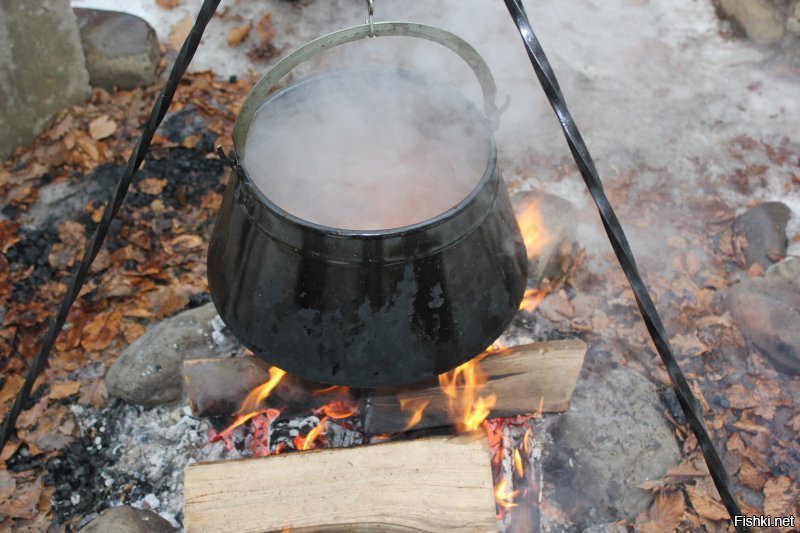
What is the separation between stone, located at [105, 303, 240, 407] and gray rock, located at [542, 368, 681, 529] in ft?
4.90

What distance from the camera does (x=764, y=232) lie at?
3.75 metres

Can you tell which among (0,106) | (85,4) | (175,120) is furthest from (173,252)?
(85,4)

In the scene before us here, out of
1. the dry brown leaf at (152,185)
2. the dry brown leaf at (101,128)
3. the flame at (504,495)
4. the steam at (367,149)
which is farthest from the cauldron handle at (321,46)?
the dry brown leaf at (101,128)

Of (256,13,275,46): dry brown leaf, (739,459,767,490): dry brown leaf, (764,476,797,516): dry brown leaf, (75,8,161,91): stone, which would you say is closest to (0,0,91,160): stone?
(75,8,161,91): stone

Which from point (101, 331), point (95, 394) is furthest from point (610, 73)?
point (95, 394)

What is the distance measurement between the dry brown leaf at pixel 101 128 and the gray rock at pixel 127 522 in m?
2.58

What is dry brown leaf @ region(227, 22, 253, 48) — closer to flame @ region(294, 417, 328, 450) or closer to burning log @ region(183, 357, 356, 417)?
burning log @ region(183, 357, 356, 417)

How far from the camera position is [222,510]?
7.44 feet

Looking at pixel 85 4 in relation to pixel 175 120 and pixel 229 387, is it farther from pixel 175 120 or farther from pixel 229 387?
pixel 229 387

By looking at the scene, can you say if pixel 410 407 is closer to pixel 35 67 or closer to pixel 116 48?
pixel 35 67

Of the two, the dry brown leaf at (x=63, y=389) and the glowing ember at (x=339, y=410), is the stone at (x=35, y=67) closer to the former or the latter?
the dry brown leaf at (x=63, y=389)

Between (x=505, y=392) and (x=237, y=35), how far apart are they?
3.55 metres

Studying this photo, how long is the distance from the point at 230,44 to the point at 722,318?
3804 millimetres

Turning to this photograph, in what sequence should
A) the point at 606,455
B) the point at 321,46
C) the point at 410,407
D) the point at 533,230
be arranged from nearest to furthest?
the point at 321,46 → the point at 410,407 → the point at 606,455 → the point at 533,230
